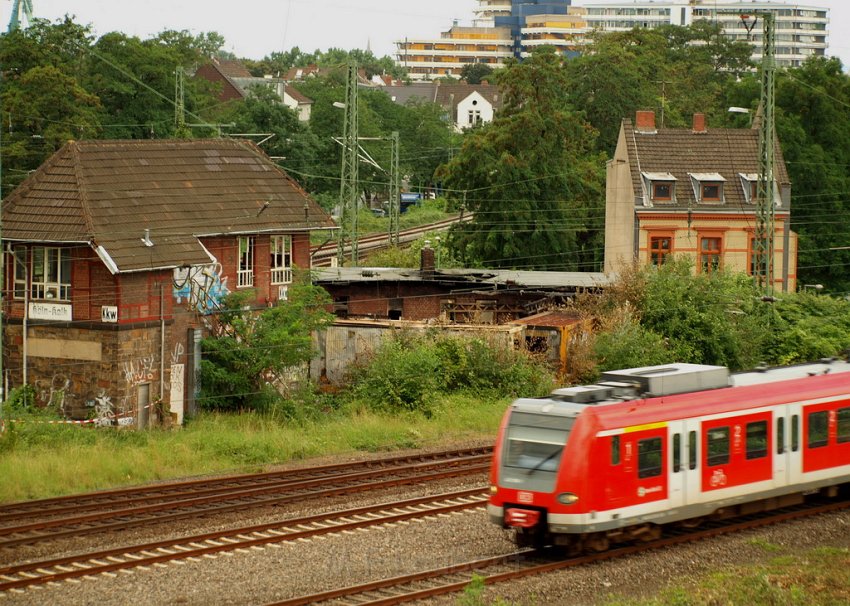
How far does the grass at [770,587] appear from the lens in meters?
14.6

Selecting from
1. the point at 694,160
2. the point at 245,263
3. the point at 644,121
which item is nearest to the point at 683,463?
the point at 245,263

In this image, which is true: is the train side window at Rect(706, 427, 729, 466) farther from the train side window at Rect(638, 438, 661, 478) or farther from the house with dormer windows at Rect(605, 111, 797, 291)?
the house with dormer windows at Rect(605, 111, 797, 291)

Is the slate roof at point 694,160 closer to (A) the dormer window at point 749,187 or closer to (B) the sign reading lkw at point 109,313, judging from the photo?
(A) the dormer window at point 749,187

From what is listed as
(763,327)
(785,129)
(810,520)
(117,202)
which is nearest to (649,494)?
(810,520)

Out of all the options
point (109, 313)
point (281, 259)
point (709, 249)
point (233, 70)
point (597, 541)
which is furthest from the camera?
point (233, 70)

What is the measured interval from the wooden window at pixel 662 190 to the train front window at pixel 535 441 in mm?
34755

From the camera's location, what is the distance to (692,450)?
1767 centimetres

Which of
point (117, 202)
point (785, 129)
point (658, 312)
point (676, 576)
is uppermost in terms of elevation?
point (785, 129)

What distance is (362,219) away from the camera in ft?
259

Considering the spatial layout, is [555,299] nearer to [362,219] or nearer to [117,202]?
[117,202]

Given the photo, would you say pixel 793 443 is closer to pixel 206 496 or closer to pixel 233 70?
pixel 206 496

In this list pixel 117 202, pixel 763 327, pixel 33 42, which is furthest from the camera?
pixel 33 42

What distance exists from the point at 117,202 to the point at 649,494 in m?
18.5

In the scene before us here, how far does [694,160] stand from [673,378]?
35166 mm
